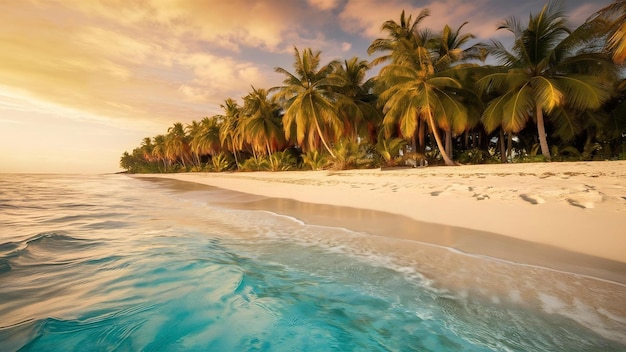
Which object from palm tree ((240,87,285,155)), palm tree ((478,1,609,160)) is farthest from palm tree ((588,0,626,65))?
palm tree ((240,87,285,155))

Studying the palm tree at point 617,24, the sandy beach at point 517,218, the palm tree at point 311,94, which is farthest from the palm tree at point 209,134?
the palm tree at point 617,24

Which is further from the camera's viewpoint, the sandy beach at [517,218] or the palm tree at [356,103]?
the palm tree at [356,103]

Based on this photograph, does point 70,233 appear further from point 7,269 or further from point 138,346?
point 138,346

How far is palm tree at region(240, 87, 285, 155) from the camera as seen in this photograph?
94.9ft

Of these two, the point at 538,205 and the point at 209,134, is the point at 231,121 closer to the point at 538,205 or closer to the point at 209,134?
the point at 209,134

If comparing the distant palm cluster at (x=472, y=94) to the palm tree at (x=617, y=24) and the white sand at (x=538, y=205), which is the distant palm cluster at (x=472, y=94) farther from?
the white sand at (x=538, y=205)

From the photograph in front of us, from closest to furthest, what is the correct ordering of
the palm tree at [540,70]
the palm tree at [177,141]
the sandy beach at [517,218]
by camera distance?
the sandy beach at [517,218], the palm tree at [540,70], the palm tree at [177,141]

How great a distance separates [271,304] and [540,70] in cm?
1970

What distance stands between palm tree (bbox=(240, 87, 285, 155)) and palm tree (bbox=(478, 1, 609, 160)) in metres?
20.1

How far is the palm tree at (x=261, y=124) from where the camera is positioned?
28.9 meters

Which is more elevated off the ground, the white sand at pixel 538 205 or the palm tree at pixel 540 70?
the palm tree at pixel 540 70

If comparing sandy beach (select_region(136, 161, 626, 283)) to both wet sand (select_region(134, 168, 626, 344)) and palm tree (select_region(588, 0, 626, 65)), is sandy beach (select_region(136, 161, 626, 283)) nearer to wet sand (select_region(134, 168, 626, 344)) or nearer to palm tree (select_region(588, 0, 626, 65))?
wet sand (select_region(134, 168, 626, 344))

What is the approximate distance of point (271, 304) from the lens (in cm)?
235

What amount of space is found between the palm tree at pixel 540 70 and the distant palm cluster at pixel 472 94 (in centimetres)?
5
